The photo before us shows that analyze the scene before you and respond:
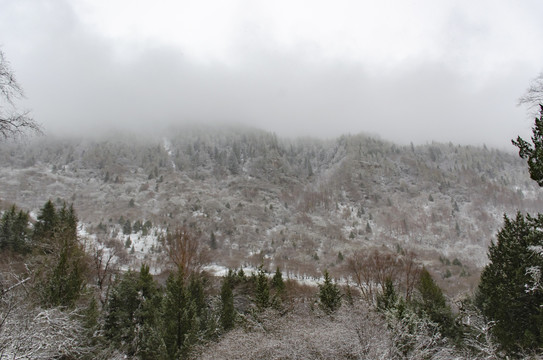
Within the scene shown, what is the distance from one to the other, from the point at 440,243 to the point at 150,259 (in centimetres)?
15783

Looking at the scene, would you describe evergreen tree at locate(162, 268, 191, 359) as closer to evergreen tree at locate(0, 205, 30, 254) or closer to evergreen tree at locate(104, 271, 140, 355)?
evergreen tree at locate(104, 271, 140, 355)

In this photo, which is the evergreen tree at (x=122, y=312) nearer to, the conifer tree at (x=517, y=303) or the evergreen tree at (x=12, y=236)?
the evergreen tree at (x=12, y=236)

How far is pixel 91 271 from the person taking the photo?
35.1 m

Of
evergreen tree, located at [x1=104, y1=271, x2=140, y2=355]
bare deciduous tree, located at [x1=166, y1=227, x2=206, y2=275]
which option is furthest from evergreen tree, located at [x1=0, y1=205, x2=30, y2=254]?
evergreen tree, located at [x1=104, y1=271, x2=140, y2=355]

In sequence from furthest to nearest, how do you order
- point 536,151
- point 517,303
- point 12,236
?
point 12,236 → point 517,303 → point 536,151

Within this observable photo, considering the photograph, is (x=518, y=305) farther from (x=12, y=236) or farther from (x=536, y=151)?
(x=12, y=236)

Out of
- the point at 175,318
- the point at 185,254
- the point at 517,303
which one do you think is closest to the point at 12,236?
the point at 185,254

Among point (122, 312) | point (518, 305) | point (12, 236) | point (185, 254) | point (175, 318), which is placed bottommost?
point (122, 312)

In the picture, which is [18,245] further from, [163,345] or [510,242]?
[510,242]

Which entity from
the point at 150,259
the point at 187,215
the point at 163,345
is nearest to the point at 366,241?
the point at 187,215

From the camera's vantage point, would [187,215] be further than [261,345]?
Yes

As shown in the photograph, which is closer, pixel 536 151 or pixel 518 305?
pixel 536 151

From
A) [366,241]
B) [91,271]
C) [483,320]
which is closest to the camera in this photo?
[483,320]

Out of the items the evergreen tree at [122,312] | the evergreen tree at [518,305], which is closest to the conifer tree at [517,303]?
the evergreen tree at [518,305]
